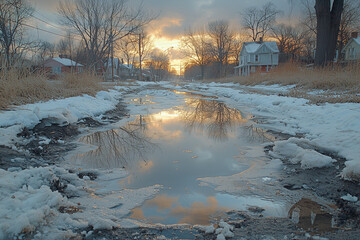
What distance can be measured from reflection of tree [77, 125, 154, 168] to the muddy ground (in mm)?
406

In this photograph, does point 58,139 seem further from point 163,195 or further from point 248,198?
point 248,198

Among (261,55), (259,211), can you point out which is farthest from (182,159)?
(261,55)

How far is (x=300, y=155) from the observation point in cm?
306

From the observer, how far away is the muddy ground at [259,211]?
1.65 meters

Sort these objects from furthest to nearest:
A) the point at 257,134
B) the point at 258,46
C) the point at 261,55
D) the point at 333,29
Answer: the point at 258,46
the point at 261,55
the point at 333,29
the point at 257,134

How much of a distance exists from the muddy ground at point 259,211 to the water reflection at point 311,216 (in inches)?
0.5

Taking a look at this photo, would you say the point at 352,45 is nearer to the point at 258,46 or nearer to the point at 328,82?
the point at 258,46

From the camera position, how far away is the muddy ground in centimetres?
165

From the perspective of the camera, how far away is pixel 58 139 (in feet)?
12.9

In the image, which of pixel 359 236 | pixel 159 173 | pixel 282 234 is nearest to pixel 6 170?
pixel 159 173

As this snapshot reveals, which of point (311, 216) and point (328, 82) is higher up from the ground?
point (328, 82)

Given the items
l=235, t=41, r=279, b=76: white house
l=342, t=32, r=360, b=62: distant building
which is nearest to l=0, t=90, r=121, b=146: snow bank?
l=342, t=32, r=360, b=62: distant building

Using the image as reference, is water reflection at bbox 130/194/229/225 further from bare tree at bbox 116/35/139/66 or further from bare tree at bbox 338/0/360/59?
bare tree at bbox 338/0/360/59

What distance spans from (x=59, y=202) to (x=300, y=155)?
9.23ft
